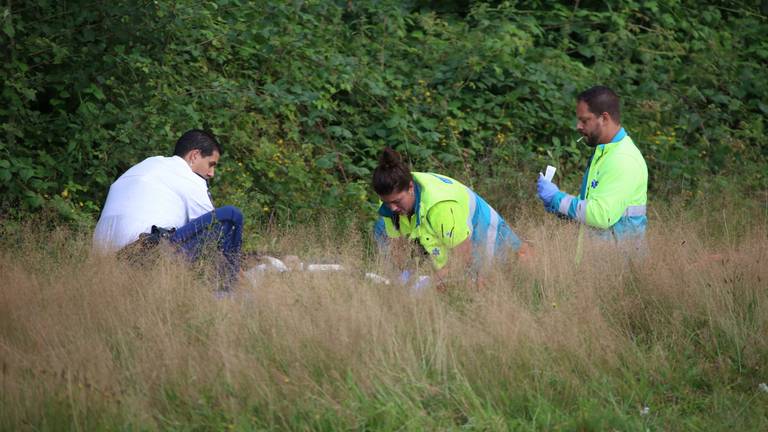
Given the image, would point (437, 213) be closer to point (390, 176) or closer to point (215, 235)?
point (390, 176)

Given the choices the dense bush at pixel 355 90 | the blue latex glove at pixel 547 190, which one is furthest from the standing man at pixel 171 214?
the blue latex glove at pixel 547 190

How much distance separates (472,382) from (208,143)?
3.16m

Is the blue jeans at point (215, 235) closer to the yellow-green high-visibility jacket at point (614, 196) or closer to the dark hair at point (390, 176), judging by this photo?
the dark hair at point (390, 176)

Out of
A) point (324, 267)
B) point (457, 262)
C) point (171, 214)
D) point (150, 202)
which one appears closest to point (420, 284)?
point (457, 262)

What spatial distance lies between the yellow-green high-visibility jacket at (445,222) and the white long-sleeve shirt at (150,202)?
1.38m

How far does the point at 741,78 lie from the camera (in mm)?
12742

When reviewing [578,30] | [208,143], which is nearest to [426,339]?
[208,143]

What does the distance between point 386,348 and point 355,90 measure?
19.6 ft

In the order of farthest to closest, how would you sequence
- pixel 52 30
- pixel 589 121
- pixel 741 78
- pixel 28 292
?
1. pixel 741 78
2. pixel 52 30
3. pixel 589 121
4. pixel 28 292

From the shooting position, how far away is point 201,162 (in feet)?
24.8

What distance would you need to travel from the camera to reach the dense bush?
9.05 metres

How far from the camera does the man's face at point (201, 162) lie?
7543 millimetres

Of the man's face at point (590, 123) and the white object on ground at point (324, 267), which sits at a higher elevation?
the man's face at point (590, 123)

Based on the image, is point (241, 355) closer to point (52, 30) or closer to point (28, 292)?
point (28, 292)
